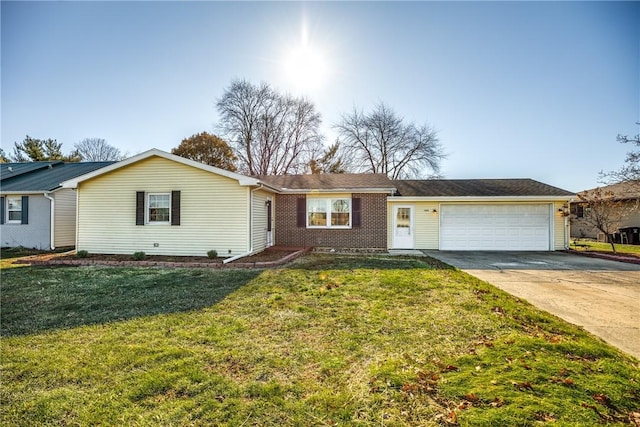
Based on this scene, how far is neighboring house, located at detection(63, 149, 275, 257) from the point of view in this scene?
10414 millimetres

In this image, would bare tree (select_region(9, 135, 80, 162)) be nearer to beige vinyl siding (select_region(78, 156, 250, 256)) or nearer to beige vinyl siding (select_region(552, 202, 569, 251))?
beige vinyl siding (select_region(78, 156, 250, 256))

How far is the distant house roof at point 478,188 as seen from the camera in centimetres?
1365

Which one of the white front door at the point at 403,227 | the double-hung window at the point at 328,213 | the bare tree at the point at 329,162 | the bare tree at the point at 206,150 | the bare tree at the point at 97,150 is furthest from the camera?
the bare tree at the point at 97,150

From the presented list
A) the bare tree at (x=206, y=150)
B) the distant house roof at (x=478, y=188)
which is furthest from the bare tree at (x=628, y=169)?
the bare tree at (x=206, y=150)

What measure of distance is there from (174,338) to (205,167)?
24.8 ft

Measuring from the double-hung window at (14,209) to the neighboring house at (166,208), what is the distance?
19.4 ft

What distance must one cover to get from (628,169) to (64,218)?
28915 millimetres

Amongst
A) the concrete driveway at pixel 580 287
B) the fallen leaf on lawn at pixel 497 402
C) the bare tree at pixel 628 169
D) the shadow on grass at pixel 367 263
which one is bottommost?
the concrete driveway at pixel 580 287

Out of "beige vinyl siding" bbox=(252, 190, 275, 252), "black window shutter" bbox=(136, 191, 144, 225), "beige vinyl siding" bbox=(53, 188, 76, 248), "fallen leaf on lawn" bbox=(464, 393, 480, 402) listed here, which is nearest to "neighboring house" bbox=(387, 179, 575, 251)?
"beige vinyl siding" bbox=(252, 190, 275, 252)

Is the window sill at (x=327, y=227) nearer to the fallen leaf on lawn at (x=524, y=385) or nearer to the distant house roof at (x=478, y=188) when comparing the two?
the distant house roof at (x=478, y=188)

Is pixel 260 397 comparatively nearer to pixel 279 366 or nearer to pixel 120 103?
pixel 279 366

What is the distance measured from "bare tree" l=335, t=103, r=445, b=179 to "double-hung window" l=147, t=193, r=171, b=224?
20.5m

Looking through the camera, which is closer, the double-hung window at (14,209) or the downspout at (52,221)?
the downspout at (52,221)

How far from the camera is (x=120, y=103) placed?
14.0m
